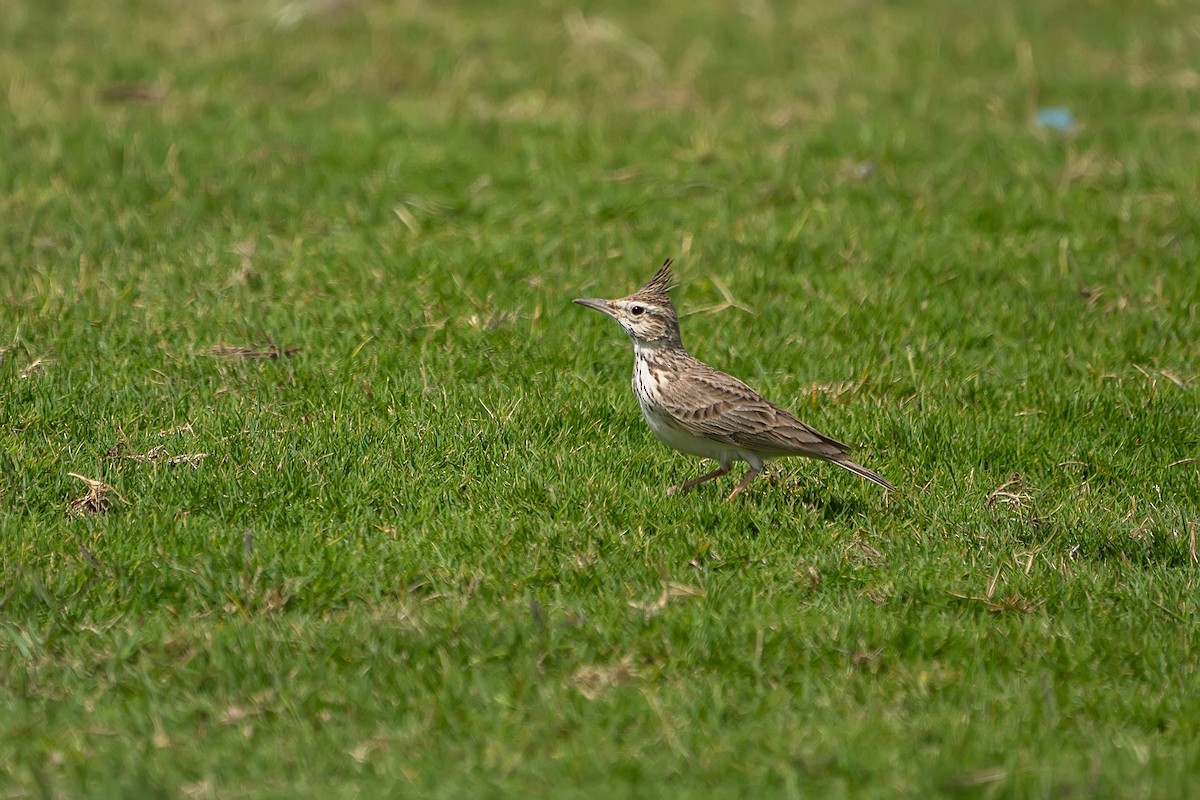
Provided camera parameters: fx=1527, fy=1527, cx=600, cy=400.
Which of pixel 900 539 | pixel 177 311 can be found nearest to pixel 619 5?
pixel 177 311

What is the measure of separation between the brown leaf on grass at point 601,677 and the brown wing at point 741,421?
5.97 ft

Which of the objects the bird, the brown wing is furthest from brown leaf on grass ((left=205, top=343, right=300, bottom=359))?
the brown wing

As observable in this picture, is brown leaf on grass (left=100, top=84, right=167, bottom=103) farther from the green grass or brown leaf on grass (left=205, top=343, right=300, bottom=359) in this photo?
brown leaf on grass (left=205, top=343, right=300, bottom=359)

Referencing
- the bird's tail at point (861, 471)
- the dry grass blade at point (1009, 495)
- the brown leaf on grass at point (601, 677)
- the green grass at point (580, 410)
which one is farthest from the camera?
the dry grass blade at point (1009, 495)

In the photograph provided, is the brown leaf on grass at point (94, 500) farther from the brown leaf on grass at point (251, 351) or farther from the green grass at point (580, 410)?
the brown leaf on grass at point (251, 351)

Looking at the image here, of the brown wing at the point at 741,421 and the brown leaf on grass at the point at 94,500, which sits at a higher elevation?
the brown leaf on grass at the point at 94,500

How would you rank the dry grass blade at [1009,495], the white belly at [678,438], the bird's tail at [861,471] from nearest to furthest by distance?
1. the bird's tail at [861,471]
2. the dry grass blade at [1009,495]
3. the white belly at [678,438]

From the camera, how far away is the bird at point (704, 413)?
7.37 m

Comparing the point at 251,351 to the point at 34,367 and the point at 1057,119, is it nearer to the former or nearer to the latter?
the point at 34,367

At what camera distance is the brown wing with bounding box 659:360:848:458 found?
7.33 meters

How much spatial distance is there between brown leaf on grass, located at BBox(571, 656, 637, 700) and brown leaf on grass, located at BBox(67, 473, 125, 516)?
97.1 inches

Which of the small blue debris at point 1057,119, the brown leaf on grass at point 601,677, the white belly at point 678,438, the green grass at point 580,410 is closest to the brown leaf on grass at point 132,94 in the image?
the green grass at point 580,410

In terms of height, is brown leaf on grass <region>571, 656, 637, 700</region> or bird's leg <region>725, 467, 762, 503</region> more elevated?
brown leaf on grass <region>571, 656, 637, 700</region>

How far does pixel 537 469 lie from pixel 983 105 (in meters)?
7.11
